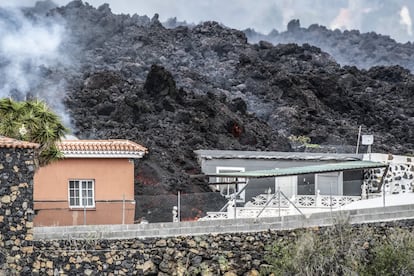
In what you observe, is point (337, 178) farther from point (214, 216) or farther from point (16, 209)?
point (16, 209)

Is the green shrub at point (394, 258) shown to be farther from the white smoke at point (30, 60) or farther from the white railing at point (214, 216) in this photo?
the white smoke at point (30, 60)

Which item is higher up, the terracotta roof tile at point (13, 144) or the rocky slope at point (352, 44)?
the rocky slope at point (352, 44)

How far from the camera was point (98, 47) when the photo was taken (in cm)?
8456

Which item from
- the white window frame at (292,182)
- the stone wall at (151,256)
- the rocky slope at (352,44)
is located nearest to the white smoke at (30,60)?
the white window frame at (292,182)

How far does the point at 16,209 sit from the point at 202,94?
42.0 meters

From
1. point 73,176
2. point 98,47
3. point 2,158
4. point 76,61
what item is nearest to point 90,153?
point 73,176

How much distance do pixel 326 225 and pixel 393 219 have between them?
6.14 feet

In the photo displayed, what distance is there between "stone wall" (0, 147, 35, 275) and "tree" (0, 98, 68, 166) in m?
2.86

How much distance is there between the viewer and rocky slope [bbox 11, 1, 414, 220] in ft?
167

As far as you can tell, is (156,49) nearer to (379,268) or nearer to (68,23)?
(68,23)

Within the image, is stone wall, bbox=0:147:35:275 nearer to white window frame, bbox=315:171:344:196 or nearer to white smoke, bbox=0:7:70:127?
white window frame, bbox=315:171:344:196

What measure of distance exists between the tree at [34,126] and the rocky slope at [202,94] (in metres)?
11.7

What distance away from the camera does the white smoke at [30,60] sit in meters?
60.2

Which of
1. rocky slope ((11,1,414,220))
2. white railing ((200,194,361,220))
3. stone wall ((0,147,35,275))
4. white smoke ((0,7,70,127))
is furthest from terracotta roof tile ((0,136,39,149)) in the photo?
white smoke ((0,7,70,127))
